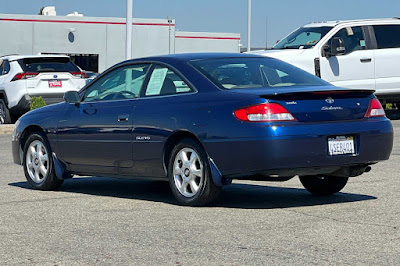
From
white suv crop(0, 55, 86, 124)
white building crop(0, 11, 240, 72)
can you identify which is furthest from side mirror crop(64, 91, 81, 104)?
white building crop(0, 11, 240, 72)

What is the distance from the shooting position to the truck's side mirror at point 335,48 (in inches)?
785

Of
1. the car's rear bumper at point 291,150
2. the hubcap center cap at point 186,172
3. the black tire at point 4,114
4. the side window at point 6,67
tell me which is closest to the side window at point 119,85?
the hubcap center cap at point 186,172

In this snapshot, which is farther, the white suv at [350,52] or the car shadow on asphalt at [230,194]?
the white suv at [350,52]

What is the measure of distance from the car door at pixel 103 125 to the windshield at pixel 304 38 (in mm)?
10585

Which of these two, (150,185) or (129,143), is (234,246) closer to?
(129,143)

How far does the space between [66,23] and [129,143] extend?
43.8m

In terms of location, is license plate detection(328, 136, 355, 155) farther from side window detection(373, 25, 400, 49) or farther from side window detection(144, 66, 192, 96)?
side window detection(373, 25, 400, 49)

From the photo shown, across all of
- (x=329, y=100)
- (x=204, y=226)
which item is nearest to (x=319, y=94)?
(x=329, y=100)

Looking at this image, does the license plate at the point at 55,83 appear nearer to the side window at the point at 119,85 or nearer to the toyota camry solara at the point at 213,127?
the toyota camry solara at the point at 213,127

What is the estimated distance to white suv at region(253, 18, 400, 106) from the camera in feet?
65.9

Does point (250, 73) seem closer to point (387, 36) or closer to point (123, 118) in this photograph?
point (123, 118)

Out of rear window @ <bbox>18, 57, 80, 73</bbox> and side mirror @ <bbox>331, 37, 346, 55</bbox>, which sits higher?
side mirror @ <bbox>331, 37, 346, 55</bbox>

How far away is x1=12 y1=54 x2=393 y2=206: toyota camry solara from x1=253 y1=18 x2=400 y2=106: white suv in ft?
32.9

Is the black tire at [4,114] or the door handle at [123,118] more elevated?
the door handle at [123,118]
